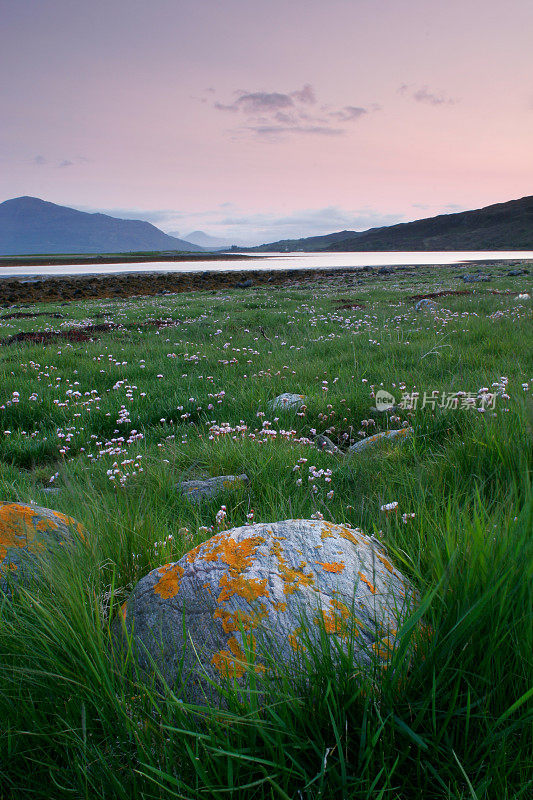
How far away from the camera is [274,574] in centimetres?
194

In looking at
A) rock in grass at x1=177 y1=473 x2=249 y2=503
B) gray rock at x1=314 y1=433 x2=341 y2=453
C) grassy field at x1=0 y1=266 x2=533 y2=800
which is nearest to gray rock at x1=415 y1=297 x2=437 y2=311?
grassy field at x1=0 y1=266 x2=533 y2=800

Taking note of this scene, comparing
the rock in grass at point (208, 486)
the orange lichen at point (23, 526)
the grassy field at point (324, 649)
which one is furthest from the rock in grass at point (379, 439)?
the orange lichen at point (23, 526)

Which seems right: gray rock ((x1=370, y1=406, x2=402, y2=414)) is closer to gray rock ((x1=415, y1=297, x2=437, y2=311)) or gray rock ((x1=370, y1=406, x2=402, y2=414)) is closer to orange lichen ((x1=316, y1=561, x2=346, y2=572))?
orange lichen ((x1=316, y1=561, x2=346, y2=572))

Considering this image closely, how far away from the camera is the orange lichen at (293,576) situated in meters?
1.88

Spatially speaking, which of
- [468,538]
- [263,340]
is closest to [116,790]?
[468,538]

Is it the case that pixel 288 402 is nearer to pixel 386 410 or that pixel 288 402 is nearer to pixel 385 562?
pixel 386 410

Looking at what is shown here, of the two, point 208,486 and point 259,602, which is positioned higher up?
point 259,602

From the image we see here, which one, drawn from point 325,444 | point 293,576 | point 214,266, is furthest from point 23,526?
point 214,266

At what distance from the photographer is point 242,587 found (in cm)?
188

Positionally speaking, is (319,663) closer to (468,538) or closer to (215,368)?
(468,538)

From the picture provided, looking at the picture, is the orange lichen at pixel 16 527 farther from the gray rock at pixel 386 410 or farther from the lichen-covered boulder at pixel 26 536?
the gray rock at pixel 386 410

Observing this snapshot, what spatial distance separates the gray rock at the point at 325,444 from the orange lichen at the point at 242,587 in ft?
9.44

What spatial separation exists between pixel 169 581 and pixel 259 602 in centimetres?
43

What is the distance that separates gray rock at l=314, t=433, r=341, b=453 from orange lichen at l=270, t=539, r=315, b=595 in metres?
2.72
